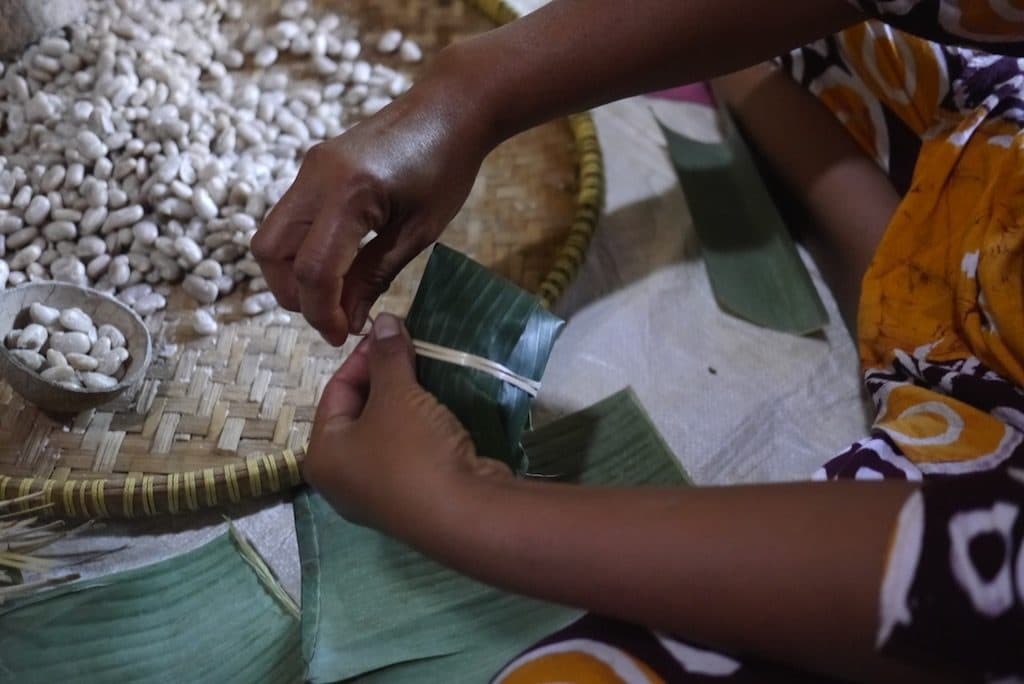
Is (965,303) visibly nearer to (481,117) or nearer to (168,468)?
(481,117)

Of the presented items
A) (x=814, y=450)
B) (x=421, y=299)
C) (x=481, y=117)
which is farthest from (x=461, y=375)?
(x=814, y=450)

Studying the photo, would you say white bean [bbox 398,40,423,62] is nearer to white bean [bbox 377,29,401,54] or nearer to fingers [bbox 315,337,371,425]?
white bean [bbox 377,29,401,54]

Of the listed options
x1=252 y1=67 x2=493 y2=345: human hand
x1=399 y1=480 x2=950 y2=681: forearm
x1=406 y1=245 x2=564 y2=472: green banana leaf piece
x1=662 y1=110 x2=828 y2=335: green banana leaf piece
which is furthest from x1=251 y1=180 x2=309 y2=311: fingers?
x1=662 y1=110 x2=828 y2=335: green banana leaf piece

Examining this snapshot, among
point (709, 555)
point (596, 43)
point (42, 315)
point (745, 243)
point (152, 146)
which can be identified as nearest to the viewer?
point (709, 555)

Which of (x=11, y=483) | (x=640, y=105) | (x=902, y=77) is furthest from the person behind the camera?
(x=640, y=105)

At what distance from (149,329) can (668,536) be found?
625mm

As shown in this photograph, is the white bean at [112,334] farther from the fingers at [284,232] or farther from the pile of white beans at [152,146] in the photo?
the fingers at [284,232]

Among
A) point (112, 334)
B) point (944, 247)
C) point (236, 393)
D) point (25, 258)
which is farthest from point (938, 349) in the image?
point (25, 258)

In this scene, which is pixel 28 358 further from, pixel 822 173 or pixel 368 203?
pixel 822 173

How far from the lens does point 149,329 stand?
92 centimetres

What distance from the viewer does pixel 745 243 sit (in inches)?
42.9

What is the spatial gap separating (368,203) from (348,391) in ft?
0.42

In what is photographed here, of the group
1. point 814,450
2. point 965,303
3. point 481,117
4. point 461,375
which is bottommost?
point 814,450

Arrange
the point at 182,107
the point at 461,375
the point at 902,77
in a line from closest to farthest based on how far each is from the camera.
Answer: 1. the point at 461,375
2. the point at 902,77
3. the point at 182,107
